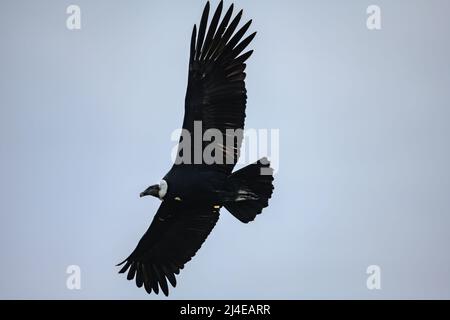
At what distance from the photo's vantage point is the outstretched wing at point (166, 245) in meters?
17.7

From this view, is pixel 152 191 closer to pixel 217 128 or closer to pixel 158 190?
pixel 158 190

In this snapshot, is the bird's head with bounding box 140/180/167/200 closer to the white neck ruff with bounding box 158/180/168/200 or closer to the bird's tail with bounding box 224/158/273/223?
the white neck ruff with bounding box 158/180/168/200

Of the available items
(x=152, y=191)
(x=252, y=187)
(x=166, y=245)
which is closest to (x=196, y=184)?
(x=152, y=191)

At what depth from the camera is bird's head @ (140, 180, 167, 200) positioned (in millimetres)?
16953

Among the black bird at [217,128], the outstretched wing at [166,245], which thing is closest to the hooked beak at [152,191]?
the black bird at [217,128]

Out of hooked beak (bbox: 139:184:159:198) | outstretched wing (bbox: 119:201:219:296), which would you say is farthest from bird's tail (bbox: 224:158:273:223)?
hooked beak (bbox: 139:184:159:198)
